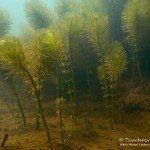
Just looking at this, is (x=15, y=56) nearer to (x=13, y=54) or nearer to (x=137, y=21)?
(x=13, y=54)

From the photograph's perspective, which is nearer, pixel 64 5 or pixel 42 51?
pixel 42 51

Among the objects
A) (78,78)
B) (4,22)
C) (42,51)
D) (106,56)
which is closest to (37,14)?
(4,22)

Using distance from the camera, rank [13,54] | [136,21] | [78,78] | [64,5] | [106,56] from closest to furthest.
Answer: [13,54]
[106,56]
[136,21]
[78,78]
[64,5]

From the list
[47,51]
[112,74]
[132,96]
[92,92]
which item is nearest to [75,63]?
[92,92]

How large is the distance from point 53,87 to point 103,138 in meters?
8.54

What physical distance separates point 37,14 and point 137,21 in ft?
22.5

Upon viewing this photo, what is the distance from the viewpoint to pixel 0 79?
17266 mm

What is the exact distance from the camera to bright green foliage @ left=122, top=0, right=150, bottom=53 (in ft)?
52.7

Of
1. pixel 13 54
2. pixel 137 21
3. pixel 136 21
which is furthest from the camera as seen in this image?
pixel 137 21

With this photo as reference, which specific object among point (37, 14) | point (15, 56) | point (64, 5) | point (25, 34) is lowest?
point (15, 56)

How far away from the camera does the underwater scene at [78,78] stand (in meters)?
Answer: 12.0

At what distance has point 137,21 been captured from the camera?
1644cm

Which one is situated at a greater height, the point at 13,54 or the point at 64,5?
the point at 64,5

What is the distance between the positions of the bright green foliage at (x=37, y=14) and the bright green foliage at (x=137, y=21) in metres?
5.75
